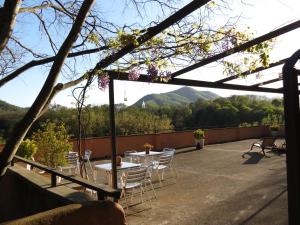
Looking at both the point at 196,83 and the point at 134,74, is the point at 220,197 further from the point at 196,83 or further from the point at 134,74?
the point at 134,74

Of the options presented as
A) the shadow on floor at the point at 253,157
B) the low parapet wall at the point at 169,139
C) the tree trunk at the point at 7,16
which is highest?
the tree trunk at the point at 7,16

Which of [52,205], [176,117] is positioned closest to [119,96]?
[52,205]

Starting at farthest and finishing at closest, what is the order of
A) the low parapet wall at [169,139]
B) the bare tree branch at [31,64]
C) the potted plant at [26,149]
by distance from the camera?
the low parapet wall at [169,139]
the potted plant at [26,149]
the bare tree branch at [31,64]

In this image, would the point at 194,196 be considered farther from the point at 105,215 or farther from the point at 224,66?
the point at 105,215

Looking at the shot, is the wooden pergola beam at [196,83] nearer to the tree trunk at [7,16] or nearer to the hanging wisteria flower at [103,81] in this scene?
the hanging wisteria flower at [103,81]

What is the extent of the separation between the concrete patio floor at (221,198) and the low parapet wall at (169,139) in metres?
4.00

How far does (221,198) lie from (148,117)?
44.9 ft

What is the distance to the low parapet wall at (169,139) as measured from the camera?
12.9 m

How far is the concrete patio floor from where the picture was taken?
485cm

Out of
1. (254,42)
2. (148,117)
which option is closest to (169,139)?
(148,117)

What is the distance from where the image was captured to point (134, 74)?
15.2 feet

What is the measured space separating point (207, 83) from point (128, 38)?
2.72 meters

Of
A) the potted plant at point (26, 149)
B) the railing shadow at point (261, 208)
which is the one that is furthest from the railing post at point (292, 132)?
the potted plant at point (26, 149)

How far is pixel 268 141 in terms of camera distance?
39.3 feet
